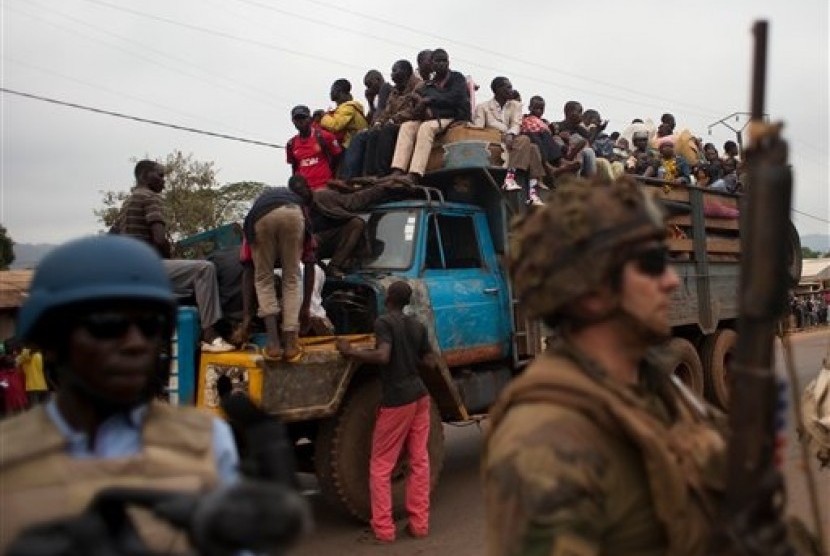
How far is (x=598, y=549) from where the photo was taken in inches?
64.0

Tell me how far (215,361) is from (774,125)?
461 cm

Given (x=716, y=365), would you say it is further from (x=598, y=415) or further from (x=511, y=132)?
(x=598, y=415)

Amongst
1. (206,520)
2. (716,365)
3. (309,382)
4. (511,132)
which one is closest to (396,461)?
(309,382)

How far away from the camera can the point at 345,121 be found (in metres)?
8.55

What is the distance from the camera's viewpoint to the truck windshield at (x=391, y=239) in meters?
6.84

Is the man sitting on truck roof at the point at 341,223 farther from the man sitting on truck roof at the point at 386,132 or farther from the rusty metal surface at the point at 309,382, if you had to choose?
the rusty metal surface at the point at 309,382

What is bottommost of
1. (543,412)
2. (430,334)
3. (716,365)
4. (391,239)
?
(716,365)

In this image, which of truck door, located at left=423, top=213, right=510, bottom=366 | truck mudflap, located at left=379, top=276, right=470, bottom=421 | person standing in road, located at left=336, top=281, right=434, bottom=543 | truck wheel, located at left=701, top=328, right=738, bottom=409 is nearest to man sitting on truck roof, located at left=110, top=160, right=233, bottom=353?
person standing in road, located at left=336, top=281, right=434, bottom=543

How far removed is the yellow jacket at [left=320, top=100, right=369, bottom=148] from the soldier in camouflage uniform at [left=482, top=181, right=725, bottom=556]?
22.4 feet

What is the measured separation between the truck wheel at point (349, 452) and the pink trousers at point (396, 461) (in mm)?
172

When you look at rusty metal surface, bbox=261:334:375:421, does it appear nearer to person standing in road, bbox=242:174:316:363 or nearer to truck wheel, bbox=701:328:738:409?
person standing in road, bbox=242:174:316:363

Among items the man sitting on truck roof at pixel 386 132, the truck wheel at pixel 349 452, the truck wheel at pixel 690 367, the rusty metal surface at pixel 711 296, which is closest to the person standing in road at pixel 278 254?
the truck wheel at pixel 349 452

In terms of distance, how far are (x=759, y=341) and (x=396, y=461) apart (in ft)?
15.0

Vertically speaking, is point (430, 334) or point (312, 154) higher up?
point (312, 154)
